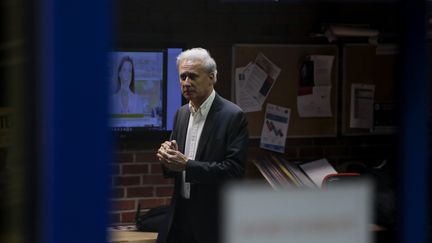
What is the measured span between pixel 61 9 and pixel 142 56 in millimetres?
3264

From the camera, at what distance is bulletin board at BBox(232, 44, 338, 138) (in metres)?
4.57

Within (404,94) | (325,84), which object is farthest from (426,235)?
(325,84)

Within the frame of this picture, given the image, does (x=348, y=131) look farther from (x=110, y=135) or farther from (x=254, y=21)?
(x=110, y=135)

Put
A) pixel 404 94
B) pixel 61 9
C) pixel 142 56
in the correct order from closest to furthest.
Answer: pixel 61 9
pixel 404 94
pixel 142 56

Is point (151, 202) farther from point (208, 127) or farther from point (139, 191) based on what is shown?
point (208, 127)

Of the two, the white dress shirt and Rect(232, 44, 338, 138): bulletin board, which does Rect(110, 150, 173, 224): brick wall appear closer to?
Rect(232, 44, 338, 138): bulletin board

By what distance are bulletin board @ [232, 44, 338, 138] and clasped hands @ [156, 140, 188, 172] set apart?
162 centimetres

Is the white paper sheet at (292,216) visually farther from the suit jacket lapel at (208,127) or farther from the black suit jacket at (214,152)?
the suit jacket lapel at (208,127)

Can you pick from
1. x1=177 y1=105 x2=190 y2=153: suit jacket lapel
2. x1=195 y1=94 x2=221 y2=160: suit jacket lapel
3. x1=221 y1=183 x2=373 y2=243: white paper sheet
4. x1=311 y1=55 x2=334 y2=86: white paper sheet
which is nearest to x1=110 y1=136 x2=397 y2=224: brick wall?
x1=311 y1=55 x2=334 y2=86: white paper sheet

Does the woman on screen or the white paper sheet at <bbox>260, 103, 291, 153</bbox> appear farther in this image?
the white paper sheet at <bbox>260, 103, 291, 153</bbox>

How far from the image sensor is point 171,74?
14.2 ft

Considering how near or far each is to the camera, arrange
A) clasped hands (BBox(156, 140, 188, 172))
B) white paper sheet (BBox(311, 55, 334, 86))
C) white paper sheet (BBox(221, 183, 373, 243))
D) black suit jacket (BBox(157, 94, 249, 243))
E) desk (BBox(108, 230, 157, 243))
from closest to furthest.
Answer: white paper sheet (BBox(221, 183, 373, 243)) → black suit jacket (BBox(157, 94, 249, 243)) → clasped hands (BBox(156, 140, 188, 172)) → desk (BBox(108, 230, 157, 243)) → white paper sheet (BBox(311, 55, 334, 86))

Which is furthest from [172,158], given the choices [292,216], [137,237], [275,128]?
[275,128]

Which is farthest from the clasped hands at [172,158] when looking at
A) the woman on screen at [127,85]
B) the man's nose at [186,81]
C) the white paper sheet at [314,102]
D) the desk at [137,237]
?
the white paper sheet at [314,102]
